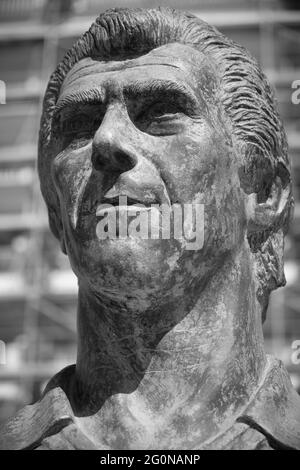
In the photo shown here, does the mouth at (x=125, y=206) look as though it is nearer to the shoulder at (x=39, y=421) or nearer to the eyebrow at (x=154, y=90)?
the eyebrow at (x=154, y=90)

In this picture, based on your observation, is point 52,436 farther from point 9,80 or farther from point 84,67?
point 9,80

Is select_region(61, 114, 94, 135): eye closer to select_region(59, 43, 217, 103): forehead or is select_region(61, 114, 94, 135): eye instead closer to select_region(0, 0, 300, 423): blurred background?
select_region(59, 43, 217, 103): forehead

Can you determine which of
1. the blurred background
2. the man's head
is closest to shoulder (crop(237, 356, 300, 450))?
the man's head

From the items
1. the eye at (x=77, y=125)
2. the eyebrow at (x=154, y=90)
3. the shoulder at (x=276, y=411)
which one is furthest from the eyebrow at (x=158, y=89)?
the shoulder at (x=276, y=411)

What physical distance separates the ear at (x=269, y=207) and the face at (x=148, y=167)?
0.14 ft

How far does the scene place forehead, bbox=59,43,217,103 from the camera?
1842 mm

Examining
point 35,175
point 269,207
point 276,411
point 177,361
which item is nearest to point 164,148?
point 269,207

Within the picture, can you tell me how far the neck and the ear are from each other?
122 mm

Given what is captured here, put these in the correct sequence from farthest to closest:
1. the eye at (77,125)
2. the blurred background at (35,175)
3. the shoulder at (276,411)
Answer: the blurred background at (35,175) < the eye at (77,125) < the shoulder at (276,411)

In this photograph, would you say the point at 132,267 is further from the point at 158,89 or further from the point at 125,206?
the point at 158,89

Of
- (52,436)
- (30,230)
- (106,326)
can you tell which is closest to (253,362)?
(106,326)

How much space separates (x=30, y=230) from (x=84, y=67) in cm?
664

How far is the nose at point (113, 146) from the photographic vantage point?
5.83 ft

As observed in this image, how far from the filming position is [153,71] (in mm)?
1843
